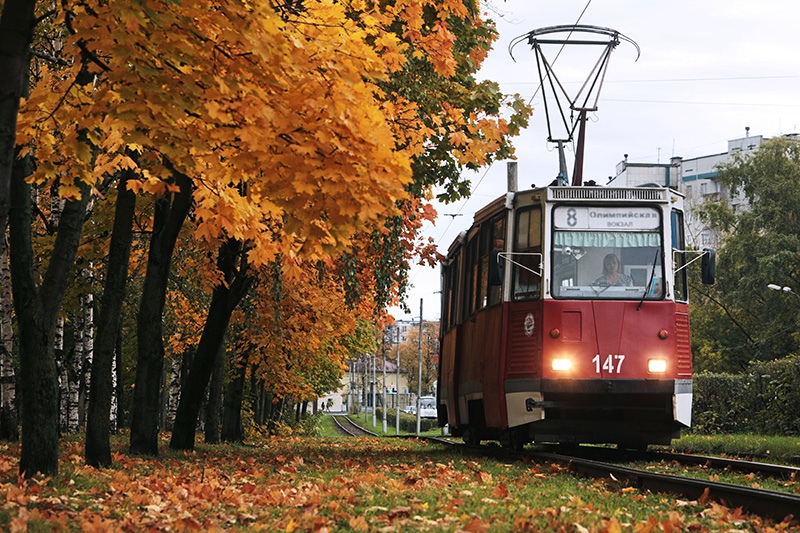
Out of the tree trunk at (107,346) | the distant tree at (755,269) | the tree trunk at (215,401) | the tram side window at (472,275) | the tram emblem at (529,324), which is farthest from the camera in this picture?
the distant tree at (755,269)

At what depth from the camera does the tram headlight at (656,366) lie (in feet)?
52.1

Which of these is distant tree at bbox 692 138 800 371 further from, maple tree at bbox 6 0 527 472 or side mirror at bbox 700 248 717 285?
maple tree at bbox 6 0 527 472

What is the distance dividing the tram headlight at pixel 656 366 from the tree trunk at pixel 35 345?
321 inches

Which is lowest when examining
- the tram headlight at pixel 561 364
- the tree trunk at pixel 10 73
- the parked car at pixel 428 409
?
the parked car at pixel 428 409

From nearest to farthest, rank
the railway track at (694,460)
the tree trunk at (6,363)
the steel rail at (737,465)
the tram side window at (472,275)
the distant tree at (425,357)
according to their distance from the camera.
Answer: the steel rail at (737,465), the railway track at (694,460), the tram side window at (472,275), the tree trunk at (6,363), the distant tree at (425,357)

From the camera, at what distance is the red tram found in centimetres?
1584

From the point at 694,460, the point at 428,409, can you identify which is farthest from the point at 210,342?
the point at 428,409

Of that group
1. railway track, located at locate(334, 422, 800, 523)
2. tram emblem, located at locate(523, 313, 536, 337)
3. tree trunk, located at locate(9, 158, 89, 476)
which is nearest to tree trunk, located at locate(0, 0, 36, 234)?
tree trunk, located at locate(9, 158, 89, 476)

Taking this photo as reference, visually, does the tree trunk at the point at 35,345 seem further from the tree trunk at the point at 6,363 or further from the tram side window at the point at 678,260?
the tree trunk at the point at 6,363

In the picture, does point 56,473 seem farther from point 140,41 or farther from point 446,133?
point 446,133

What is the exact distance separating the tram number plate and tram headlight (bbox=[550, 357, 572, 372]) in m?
0.36

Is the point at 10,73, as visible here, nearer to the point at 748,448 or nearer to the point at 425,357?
the point at 748,448

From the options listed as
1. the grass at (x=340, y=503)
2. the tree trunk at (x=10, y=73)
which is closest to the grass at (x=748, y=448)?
the grass at (x=340, y=503)

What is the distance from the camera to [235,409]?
29.7 metres
